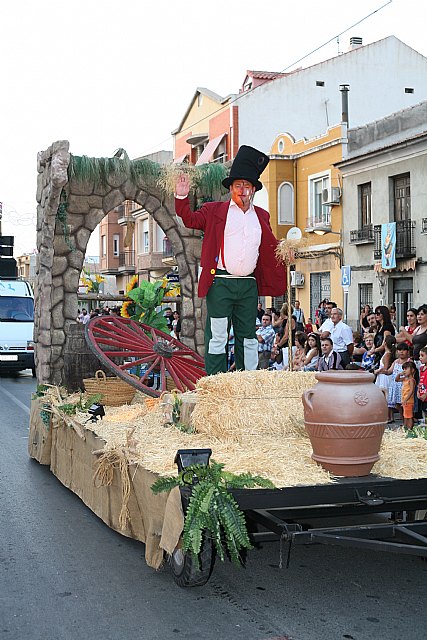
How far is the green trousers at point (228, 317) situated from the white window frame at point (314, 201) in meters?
21.8

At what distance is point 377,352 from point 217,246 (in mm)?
5535

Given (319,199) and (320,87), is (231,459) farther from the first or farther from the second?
(320,87)

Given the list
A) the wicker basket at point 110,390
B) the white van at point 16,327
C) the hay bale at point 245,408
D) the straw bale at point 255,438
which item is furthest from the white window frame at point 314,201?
the hay bale at point 245,408

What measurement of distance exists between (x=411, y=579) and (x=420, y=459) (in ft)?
2.39

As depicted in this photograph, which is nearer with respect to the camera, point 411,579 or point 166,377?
point 411,579

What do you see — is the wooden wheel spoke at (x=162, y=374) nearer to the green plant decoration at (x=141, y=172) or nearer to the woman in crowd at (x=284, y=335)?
the green plant decoration at (x=141, y=172)

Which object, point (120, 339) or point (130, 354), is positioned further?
point (120, 339)

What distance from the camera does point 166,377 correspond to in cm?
858

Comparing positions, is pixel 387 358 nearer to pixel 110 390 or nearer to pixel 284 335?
pixel 284 335

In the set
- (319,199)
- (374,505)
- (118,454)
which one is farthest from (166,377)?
(319,199)

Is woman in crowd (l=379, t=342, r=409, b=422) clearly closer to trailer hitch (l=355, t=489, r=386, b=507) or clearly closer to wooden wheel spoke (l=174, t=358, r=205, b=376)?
wooden wheel spoke (l=174, t=358, r=205, b=376)

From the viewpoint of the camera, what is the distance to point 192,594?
4.77m

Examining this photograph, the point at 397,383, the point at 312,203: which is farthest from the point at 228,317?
the point at 312,203

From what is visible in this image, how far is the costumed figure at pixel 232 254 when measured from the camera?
7.45m
